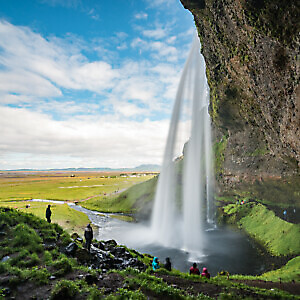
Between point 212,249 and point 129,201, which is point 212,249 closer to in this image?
point 212,249

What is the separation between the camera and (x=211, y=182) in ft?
185

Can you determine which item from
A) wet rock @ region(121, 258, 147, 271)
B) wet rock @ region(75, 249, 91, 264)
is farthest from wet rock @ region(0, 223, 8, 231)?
wet rock @ region(121, 258, 147, 271)

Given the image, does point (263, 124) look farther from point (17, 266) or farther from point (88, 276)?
point (17, 266)

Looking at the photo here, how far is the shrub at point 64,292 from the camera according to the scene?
11.0m

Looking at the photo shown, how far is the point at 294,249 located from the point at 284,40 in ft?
86.6

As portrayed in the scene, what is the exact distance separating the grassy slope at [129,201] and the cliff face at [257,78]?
3210cm

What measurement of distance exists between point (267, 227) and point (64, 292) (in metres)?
36.3

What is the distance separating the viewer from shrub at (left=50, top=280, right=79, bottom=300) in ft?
36.0

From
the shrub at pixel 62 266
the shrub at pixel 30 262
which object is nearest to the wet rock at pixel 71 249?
the shrub at pixel 62 266

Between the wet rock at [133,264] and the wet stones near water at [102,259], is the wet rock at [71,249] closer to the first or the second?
the wet stones near water at [102,259]

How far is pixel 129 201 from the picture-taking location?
6650cm

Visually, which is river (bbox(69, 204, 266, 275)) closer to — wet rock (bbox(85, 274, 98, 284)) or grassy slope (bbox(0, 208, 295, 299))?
grassy slope (bbox(0, 208, 295, 299))

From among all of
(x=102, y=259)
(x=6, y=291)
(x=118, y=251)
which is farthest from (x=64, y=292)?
(x=118, y=251)

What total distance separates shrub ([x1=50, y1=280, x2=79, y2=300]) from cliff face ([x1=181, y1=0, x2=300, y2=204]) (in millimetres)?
21880
